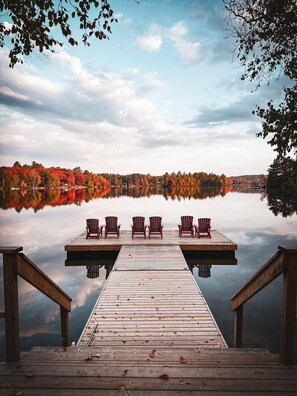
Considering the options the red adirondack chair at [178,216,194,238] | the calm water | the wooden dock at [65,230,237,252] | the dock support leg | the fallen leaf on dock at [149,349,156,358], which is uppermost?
the dock support leg

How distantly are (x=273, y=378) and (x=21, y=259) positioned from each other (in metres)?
2.77

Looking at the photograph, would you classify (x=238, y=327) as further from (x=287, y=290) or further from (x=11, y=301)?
(x=11, y=301)

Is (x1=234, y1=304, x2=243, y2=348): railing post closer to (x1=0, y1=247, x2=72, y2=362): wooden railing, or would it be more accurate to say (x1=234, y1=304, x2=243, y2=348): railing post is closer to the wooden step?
the wooden step

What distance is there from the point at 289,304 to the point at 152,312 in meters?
3.53

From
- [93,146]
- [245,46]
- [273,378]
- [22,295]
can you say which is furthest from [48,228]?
[93,146]

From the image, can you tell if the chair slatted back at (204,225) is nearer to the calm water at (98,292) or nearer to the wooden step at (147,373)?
the calm water at (98,292)

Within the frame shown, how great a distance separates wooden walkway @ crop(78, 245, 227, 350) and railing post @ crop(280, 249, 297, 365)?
1.82 metres

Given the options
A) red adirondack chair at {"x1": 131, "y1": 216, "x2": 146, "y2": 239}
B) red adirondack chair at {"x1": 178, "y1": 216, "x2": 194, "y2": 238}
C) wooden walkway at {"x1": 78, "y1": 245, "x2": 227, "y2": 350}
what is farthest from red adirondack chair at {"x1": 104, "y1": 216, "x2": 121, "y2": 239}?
wooden walkway at {"x1": 78, "y1": 245, "x2": 227, "y2": 350}

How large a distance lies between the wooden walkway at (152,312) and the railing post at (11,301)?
5.97 ft

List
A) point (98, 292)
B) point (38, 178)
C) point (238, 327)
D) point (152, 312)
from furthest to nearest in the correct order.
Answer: point (38, 178) → point (98, 292) → point (152, 312) → point (238, 327)

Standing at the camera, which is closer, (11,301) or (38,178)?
(11,301)

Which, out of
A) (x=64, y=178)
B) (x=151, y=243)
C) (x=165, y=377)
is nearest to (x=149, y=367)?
(x=165, y=377)

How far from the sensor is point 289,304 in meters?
2.56

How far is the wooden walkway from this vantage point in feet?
14.5
